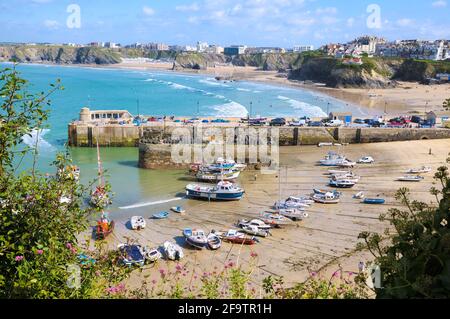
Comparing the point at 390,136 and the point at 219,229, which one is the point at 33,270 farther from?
the point at 390,136

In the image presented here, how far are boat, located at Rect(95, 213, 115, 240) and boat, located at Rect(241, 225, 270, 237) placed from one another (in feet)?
16.4

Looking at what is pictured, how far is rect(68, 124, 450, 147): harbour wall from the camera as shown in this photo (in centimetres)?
3416

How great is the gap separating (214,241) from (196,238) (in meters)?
0.62

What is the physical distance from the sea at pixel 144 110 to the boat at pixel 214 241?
5522 mm

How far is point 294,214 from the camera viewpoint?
61.2 feet

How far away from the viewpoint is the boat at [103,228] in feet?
53.4

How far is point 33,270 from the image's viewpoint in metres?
4.35

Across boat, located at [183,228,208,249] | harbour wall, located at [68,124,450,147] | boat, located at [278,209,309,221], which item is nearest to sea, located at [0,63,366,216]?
harbour wall, located at [68,124,450,147]

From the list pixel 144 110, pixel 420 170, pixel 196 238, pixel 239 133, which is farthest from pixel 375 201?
pixel 144 110

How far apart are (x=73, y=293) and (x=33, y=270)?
1.70 feet

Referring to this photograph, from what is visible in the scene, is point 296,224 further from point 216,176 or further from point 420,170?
point 420,170

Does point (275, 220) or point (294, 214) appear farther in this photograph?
point (294, 214)

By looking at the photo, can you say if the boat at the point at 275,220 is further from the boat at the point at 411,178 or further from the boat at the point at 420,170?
the boat at the point at 420,170
